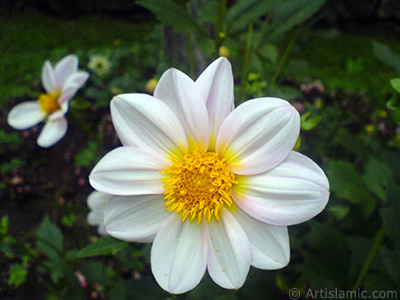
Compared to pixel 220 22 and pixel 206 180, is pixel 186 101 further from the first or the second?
pixel 220 22

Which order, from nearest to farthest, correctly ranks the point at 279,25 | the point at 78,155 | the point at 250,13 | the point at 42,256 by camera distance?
1. the point at 250,13
2. the point at 279,25
3. the point at 42,256
4. the point at 78,155

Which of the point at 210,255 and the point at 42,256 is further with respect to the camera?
the point at 42,256

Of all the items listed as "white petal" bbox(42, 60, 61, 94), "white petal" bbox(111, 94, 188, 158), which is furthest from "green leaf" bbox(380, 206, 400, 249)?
"white petal" bbox(42, 60, 61, 94)

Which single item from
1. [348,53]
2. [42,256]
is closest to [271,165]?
[42,256]

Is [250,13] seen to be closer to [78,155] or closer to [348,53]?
[78,155]

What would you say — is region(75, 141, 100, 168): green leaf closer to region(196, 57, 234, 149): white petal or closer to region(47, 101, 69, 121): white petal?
region(47, 101, 69, 121): white petal

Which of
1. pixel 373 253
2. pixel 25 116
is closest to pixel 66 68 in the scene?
pixel 25 116
